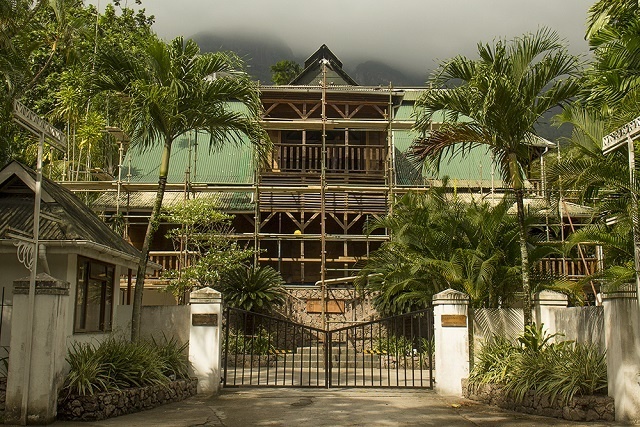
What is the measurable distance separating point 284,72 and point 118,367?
1664 inches

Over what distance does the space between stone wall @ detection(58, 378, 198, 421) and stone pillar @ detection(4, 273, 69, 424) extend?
0.25 m

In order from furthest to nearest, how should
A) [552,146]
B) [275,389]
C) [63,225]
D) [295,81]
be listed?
[295,81]
[552,146]
[275,389]
[63,225]

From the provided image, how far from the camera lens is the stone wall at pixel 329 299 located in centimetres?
2256

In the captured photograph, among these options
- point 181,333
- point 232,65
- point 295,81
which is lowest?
point 181,333

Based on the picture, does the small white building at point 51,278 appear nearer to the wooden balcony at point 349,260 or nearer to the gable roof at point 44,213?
the gable roof at point 44,213

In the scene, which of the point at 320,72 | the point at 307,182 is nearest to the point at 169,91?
the point at 307,182

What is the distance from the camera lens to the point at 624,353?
10.3m

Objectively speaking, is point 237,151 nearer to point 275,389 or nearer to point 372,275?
point 372,275

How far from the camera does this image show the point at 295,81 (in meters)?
32.5

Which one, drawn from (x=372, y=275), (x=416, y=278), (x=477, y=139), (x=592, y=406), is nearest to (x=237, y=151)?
(x=372, y=275)

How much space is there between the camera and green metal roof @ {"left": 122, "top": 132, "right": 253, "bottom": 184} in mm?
28000

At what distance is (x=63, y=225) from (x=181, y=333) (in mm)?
3418

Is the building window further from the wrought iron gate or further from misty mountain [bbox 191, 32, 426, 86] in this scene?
misty mountain [bbox 191, 32, 426, 86]

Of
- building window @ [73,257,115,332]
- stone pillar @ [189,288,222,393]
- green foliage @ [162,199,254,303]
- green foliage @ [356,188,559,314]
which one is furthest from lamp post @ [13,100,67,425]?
green foliage @ [162,199,254,303]
